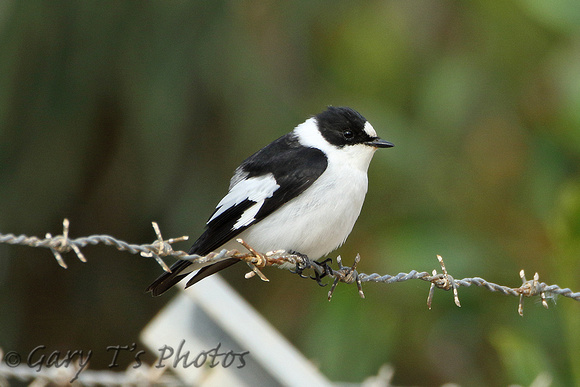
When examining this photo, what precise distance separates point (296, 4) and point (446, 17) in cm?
188

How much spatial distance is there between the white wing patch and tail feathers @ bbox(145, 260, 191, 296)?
0.88ft

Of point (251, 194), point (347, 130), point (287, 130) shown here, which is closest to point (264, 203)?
point (251, 194)

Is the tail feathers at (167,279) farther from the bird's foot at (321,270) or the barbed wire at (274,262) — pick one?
the bird's foot at (321,270)

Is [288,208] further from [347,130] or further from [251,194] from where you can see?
[347,130]

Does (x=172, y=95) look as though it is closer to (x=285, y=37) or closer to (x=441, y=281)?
(x=285, y=37)

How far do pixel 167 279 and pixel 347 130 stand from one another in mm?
1034

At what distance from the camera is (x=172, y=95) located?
518cm

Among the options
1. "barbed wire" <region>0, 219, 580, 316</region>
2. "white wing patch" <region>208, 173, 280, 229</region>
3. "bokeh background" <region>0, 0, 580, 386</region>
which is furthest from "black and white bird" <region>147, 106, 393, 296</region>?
"bokeh background" <region>0, 0, 580, 386</region>

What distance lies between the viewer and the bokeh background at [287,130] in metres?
5.01

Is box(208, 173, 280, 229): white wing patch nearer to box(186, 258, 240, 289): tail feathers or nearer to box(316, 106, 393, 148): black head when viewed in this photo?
box(186, 258, 240, 289): tail feathers

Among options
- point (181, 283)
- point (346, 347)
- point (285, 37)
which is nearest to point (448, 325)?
point (346, 347)

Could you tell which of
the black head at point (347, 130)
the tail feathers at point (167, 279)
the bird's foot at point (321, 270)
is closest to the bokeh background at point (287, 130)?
the black head at point (347, 130)

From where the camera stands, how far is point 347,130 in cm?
327

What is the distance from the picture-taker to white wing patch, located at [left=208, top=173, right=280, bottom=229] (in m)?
2.85
